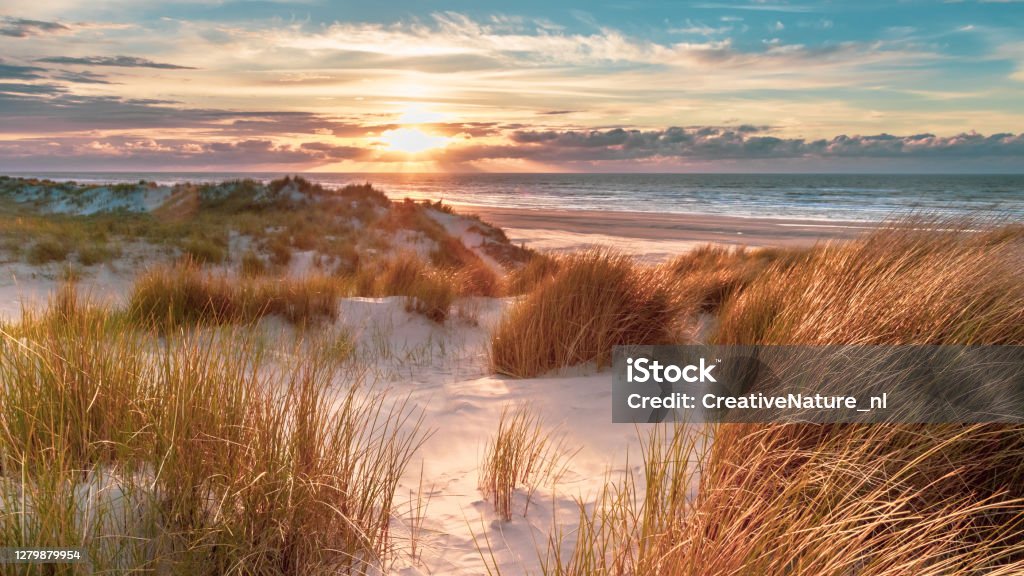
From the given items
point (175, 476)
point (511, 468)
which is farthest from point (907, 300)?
point (175, 476)

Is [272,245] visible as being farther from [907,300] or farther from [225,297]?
[907,300]

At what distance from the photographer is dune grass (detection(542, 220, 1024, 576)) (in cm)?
189

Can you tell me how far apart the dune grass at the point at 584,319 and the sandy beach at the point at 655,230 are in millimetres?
11020

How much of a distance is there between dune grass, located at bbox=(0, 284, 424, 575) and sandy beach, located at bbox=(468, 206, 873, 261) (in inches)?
567

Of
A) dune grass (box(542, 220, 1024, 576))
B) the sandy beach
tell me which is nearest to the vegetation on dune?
dune grass (box(542, 220, 1024, 576))

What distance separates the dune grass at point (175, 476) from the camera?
201 cm

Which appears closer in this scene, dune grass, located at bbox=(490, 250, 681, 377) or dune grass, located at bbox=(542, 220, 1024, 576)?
dune grass, located at bbox=(542, 220, 1024, 576)

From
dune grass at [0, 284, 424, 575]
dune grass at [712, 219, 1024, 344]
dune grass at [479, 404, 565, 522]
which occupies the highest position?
dune grass at [712, 219, 1024, 344]

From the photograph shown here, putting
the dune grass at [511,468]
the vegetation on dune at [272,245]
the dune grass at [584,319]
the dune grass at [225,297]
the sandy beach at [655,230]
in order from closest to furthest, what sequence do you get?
the dune grass at [511,468] < the dune grass at [584,319] < the dune grass at [225,297] < the vegetation on dune at [272,245] < the sandy beach at [655,230]

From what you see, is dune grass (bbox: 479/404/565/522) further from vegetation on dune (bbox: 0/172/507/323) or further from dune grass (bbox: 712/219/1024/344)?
vegetation on dune (bbox: 0/172/507/323)

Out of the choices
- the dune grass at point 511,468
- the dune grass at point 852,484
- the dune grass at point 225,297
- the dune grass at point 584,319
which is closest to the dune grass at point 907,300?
the dune grass at point 852,484

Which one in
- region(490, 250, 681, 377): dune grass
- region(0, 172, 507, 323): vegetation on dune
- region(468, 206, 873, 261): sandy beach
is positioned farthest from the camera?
region(468, 206, 873, 261): sandy beach

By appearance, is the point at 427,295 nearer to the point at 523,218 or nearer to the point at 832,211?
the point at 523,218

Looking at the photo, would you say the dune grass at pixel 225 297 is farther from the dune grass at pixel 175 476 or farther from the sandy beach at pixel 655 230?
the sandy beach at pixel 655 230
